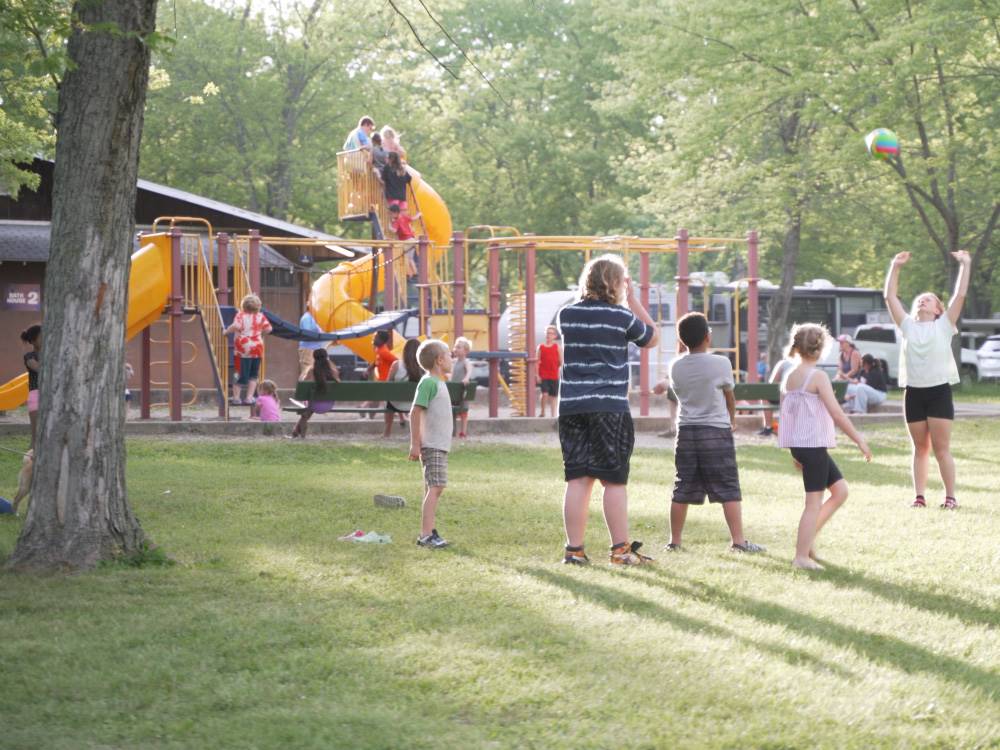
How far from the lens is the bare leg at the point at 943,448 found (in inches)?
460

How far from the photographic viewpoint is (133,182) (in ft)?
27.7

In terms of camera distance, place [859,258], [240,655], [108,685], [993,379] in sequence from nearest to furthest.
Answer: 1. [108,685]
2. [240,655]
3. [993,379]
4. [859,258]

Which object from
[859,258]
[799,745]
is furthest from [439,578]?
[859,258]

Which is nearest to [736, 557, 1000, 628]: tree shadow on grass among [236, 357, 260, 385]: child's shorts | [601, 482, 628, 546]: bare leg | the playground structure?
[601, 482, 628, 546]: bare leg

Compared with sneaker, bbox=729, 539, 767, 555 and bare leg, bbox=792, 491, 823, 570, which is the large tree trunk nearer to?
sneaker, bbox=729, 539, 767, 555

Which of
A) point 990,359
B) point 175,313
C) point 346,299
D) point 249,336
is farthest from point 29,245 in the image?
point 990,359

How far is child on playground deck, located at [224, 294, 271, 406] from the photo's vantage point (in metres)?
20.2

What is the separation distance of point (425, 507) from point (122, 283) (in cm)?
242

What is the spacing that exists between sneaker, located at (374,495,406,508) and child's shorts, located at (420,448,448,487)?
203cm

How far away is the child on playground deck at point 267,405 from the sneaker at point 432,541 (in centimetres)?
1078

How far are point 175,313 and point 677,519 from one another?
12.5 metres

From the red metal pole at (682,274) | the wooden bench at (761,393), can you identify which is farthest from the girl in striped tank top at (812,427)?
the red metal pole at (682,274)

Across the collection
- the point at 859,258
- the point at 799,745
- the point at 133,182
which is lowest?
the point at 799,745

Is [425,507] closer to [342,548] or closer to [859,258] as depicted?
[342,548]
